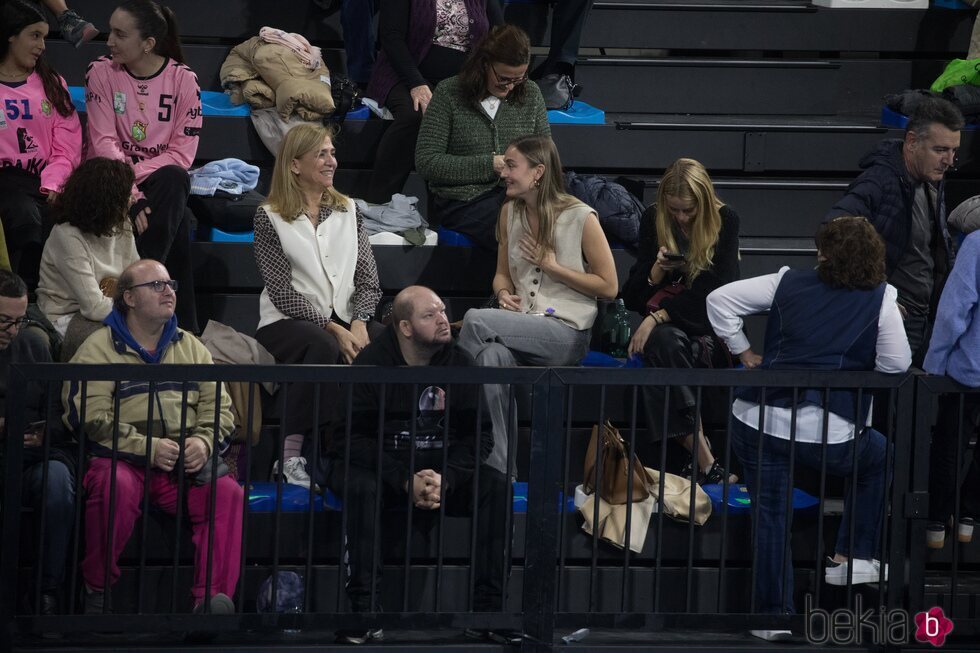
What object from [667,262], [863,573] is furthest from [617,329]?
[863,573]

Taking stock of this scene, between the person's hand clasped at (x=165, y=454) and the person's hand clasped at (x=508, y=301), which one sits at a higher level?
the person's hand clasped at (x=508, y=301)

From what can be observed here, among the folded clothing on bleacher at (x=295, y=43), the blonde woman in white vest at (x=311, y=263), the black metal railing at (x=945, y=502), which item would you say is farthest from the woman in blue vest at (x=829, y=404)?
the folded clothing on bleacher at (x=295, y=43)

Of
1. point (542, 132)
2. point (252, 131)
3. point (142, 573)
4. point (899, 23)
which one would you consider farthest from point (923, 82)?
point (142, 573)

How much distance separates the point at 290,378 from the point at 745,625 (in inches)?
65.5

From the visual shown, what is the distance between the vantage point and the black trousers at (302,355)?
5309 mm

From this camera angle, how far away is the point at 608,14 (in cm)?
788

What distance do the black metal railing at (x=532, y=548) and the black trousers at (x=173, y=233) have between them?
1.27 metres

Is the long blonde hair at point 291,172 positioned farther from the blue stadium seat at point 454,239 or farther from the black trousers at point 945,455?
the black trousers at point 945,455

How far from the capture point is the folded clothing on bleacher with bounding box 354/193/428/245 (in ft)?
21.1

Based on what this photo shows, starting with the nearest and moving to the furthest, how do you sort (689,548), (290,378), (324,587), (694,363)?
(290,378) → (689,548) → (324,587) → (694,363)

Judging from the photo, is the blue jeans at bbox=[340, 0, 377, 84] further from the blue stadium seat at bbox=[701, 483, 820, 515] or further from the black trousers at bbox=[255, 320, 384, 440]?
the blue stadium seat at bbox=[701, 483, 820, 515]

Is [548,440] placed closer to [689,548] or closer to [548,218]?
[689,548]

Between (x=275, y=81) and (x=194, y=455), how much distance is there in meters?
2.75

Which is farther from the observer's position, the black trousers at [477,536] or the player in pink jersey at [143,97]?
the player in pink jersey at [143,97]
